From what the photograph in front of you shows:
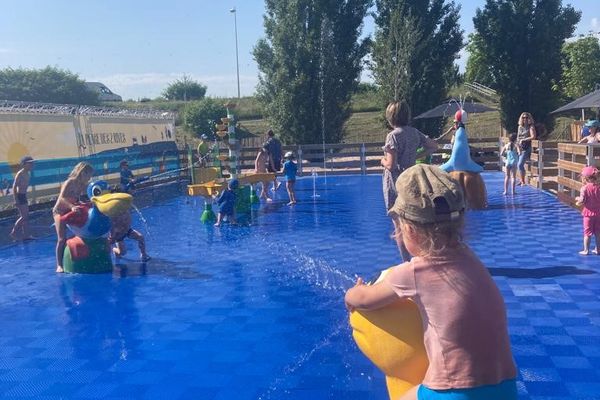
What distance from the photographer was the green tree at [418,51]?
27391 millimetres

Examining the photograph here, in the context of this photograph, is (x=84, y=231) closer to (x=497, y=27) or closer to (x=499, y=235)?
(x=499, y=235)

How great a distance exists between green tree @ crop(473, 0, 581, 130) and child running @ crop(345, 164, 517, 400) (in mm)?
25767

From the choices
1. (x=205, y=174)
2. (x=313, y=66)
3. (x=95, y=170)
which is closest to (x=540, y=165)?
(x=205, y=174)

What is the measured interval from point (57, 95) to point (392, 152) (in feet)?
170

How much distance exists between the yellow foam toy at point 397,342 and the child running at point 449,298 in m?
0.15

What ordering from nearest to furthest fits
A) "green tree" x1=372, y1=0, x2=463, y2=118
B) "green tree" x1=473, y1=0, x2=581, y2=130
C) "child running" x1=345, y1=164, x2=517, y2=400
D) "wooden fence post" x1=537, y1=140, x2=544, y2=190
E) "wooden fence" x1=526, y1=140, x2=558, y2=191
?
1. "child running" x1=345, y1=164, x2=517, y2=400
2. "wooden fence post" x1=537, y1=140, x2=544, y2=190
3. "wooden fence" x1=526, y1=140, x2=558, y2=191
4. "green tree" x1=473, y1=0, x2=581, y2=130
5. "green tree" x1=372, y1=0, x2=463, y2=118

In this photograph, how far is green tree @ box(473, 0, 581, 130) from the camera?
26.2 metres

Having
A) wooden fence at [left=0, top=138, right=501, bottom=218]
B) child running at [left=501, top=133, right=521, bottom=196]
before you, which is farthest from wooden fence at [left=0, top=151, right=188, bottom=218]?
child running at [left=501, top=133, right=521, bottom=196]

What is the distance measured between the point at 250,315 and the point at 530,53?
23864 mm

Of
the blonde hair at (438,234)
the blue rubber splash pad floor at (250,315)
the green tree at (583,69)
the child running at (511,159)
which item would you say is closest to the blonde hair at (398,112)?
the blue rubber splash pad floor at (250,315)

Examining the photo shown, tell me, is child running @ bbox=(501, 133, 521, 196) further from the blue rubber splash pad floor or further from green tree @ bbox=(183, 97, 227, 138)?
green tree @ bbox=(183, 97, 227, 138)

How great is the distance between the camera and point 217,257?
29.2 ft

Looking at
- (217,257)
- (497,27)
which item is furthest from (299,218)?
(497,27)

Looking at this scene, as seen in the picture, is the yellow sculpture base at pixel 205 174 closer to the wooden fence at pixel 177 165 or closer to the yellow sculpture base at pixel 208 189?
the wooden fence at pixel 177 165
